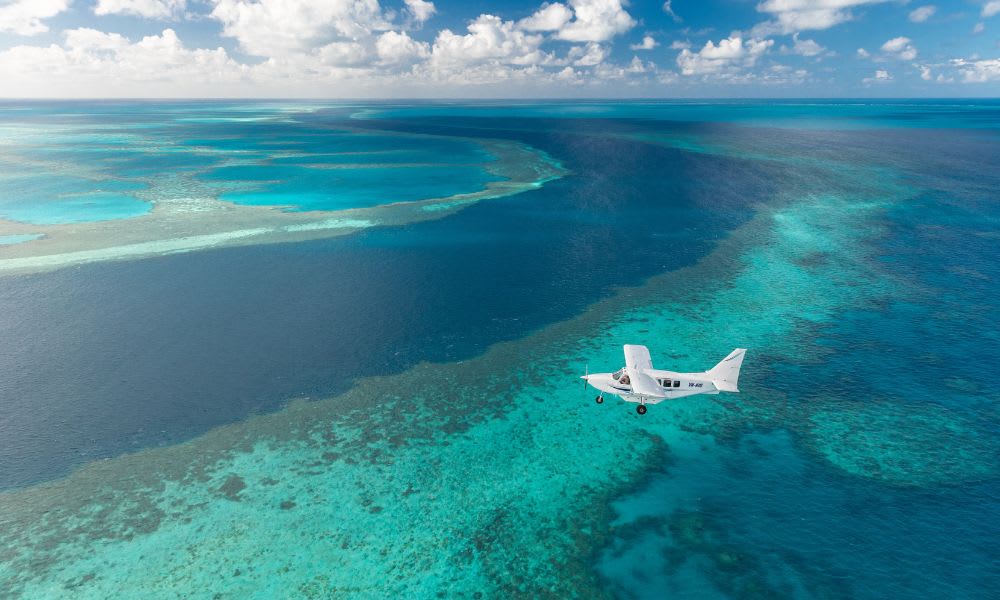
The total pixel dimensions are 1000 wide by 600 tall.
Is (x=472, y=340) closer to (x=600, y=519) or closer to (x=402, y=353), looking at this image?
(x=402, y=353)

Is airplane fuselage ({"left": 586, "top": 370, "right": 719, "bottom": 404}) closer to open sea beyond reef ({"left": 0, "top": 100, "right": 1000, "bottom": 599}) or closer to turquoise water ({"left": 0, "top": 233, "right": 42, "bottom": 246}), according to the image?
open sea beyond reef ({"left": 0, "top": 100, "right": 1000, "bottom": 599})

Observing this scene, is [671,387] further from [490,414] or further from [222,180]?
[222,180]

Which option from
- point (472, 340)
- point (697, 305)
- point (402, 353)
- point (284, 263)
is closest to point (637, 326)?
point (697, 305)

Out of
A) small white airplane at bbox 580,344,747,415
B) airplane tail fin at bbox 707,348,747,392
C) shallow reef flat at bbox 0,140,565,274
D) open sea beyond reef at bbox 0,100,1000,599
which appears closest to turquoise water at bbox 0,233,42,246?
shallow reef flat at bbox 0,140,565,274

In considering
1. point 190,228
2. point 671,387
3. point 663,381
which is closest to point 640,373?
point 663,381

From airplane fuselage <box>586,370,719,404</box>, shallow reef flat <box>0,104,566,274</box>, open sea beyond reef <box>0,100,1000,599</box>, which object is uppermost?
shallow reef flat <box>0,104,566,274</box>

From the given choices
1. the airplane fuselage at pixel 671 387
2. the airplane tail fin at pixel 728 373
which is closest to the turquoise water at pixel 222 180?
the airplane fuselage at pixel 671 387
